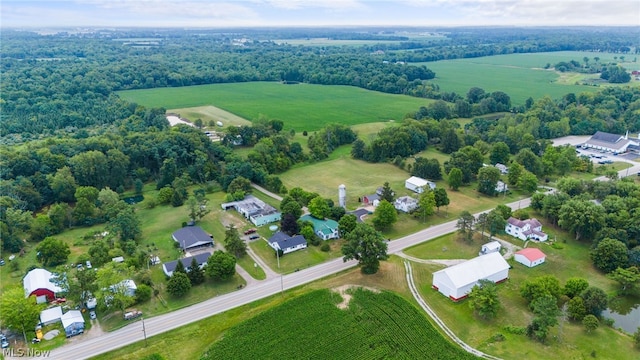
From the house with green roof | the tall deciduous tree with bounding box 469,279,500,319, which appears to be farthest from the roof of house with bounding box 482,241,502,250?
the house with green roof

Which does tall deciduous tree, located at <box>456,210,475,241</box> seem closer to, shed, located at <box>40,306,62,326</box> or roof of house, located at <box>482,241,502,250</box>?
roof of house, located at <box>482,241,502,250</box>

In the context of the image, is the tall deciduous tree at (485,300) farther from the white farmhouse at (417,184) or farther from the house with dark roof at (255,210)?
the white farmhouse at (417,184)

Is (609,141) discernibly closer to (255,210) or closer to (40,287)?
(255,210)

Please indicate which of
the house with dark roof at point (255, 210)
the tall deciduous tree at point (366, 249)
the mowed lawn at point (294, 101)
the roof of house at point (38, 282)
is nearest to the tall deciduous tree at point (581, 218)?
the tall deciduous tree at point (366, 249)

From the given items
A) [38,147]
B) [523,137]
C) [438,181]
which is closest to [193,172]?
[38,147]

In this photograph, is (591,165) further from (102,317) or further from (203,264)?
(102,317)
